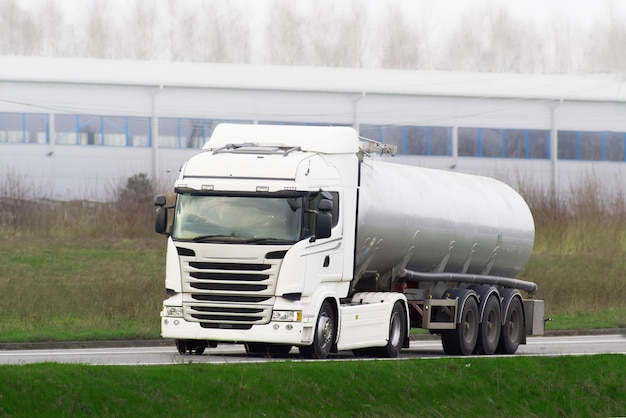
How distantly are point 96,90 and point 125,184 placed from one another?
231 inches

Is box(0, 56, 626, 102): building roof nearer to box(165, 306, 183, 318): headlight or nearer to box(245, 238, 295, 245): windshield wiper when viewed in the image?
box(165, 306, 183, 318): headlight

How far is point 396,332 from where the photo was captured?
71.3ft

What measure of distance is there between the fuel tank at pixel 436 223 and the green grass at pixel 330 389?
393 centimetres

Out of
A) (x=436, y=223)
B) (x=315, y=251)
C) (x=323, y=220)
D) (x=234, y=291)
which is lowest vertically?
(x=234, y=291)

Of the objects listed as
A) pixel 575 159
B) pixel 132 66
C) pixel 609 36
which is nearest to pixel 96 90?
pixel 132 66

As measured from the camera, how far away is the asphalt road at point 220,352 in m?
19.6

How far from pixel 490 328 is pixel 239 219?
6.79 m

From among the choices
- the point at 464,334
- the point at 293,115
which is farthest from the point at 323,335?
the point at 293,115

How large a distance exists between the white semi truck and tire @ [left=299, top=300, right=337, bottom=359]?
0.02 metres

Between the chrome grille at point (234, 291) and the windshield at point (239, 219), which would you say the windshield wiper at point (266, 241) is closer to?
the windshield at point (239, 219)

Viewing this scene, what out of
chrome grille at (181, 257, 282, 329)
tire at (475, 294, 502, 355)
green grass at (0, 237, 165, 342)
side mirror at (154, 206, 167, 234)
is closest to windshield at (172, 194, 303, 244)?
side mirror at (154, 206, 167, 234)

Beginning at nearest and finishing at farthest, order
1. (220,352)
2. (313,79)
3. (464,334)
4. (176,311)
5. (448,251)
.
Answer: (176,311), (220,352), (464,334), (448,251), (313,79)

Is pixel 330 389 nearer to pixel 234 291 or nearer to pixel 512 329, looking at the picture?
pixel 234 291

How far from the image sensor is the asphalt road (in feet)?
64.3
